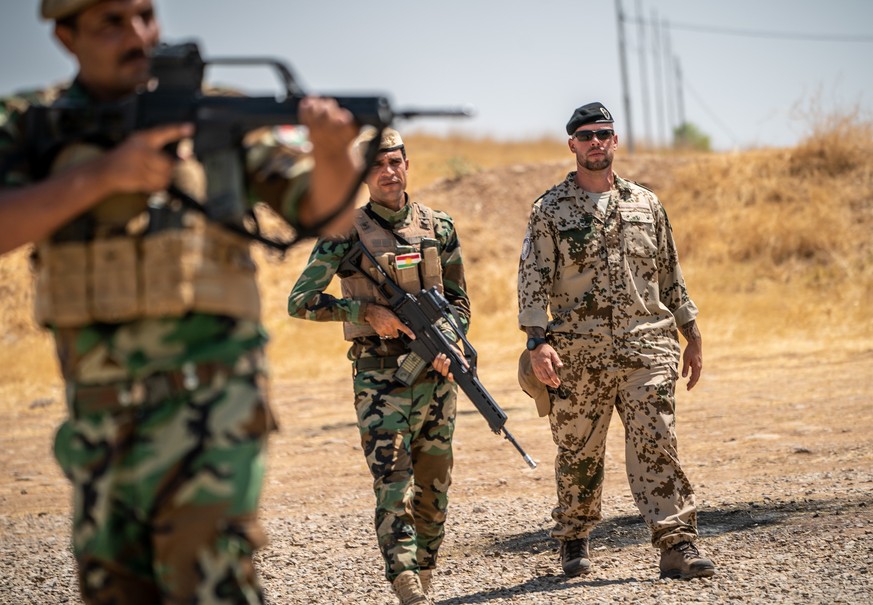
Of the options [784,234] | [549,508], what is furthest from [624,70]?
[549,508]

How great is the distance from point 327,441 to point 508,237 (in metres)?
14.7

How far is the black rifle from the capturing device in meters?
3.12

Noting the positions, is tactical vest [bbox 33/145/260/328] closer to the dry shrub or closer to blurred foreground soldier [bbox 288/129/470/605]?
blurred foreground soldier [bbox 288/129/470/605]

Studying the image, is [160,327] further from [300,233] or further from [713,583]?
[713,583]

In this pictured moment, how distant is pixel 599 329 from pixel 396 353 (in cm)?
113

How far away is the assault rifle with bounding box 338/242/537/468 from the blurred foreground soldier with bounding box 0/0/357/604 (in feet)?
9.65

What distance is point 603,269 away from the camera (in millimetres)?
6461

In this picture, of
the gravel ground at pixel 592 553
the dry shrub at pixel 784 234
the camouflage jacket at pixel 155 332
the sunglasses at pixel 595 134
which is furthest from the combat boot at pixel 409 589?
the dry shrub at pixel 784 234

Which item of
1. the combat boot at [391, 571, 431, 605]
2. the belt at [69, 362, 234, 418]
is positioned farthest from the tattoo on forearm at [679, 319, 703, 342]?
the belt at [69, 362, 234, 418]

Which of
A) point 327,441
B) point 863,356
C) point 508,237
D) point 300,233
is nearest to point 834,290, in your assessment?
point 863,356

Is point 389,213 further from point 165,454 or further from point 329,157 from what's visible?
point 165,454

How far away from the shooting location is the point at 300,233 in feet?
10.5

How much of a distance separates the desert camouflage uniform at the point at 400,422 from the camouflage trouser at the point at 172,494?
272 centimetres

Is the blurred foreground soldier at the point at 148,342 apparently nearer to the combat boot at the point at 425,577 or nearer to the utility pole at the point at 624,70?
the combat boot at the point at 425,577
